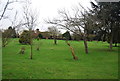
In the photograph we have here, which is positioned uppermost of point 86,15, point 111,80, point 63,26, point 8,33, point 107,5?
point 107,5

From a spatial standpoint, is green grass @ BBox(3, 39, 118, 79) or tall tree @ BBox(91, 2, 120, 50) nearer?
green grass @ BBox(3, 39, 118, 79)

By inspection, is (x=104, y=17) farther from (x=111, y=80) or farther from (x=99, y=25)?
(x=111, y=80)

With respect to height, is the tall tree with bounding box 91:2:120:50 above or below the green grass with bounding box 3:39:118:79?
above

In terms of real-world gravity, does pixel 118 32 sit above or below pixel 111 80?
above

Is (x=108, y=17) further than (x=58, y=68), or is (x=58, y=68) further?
(x=108, y=17)

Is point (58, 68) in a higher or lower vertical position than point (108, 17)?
lower

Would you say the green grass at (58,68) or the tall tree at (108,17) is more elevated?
the tall tree at (108,17)

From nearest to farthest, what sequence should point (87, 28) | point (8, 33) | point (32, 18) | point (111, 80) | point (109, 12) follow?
point (8, 33)
point (111, 80)
point (32, 18)
point (87, 28)
point (109, 12)

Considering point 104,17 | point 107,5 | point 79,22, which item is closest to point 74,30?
point 79,22

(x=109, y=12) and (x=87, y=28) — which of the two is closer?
(x=87, y=28)

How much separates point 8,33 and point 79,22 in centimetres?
1900

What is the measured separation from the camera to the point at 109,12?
27.7 meters

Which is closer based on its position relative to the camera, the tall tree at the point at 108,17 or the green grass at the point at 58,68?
the green grass at the point at 58,68

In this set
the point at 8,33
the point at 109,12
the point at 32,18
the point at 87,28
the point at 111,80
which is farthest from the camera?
the point at 109,12
